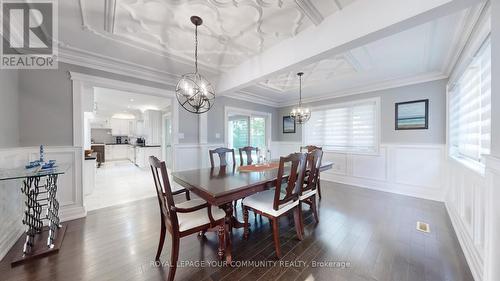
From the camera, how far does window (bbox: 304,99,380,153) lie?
4258mm

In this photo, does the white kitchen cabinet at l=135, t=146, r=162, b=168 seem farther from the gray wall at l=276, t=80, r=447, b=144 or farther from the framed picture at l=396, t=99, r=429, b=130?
the framed picture at l=396, t=99, r=429, b=130

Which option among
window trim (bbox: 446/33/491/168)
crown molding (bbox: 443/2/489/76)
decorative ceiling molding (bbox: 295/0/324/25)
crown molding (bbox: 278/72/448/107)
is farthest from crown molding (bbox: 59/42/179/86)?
window trim (bbox: 446/33/491/168)

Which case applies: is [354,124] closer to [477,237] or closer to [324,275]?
[477,237]

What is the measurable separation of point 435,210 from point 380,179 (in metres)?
1.17

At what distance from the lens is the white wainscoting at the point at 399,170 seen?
3.37m

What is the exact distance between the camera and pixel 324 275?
5.04 ft

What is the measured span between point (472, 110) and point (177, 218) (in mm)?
3365

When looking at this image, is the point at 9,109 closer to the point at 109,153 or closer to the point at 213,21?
the point at 213,21

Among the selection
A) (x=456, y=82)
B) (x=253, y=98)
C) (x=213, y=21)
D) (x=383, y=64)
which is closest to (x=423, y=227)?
(x=456, y=82)

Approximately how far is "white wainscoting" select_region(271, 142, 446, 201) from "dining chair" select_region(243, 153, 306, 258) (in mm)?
3046

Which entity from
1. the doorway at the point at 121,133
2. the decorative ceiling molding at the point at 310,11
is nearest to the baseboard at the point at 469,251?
the decorative ceiling molding at the point at 310,11

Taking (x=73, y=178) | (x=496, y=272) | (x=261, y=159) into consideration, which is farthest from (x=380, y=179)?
(x=73, y=178)

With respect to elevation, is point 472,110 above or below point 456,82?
below

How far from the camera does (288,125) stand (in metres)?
5.92
